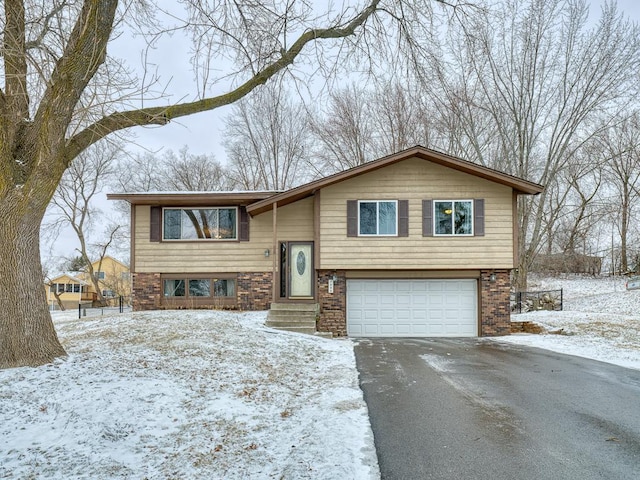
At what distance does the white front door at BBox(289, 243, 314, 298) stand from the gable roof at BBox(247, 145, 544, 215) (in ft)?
6.15

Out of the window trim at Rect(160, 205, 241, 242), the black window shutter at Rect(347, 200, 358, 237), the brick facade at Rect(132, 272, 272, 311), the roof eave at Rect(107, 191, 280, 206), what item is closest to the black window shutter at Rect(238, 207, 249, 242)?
the window trim at Rect(160, 205, 241, 242)

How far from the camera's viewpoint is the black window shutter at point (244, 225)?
1464 cm

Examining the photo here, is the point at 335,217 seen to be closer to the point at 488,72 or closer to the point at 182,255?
the point at 182,255

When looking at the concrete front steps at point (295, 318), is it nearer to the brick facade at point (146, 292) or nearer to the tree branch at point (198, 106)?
the brick facade at point (146, 292)

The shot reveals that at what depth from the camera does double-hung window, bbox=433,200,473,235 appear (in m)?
13.3

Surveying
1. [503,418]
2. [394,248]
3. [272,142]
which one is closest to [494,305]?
[394,248]

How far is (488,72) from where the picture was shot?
68.0 ft

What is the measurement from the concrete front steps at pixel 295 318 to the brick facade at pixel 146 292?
4536 millimetres

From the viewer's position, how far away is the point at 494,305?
526 inches

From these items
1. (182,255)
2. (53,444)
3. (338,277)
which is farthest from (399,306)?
(53,444)

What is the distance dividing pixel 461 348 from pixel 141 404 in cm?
785

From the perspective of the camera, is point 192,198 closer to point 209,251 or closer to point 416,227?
point 209,251

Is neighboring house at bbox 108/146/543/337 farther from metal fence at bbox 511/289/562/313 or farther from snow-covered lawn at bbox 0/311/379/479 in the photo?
metal fence at bbox 511/289/562/313

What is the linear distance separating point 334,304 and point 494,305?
4984 millimetres
